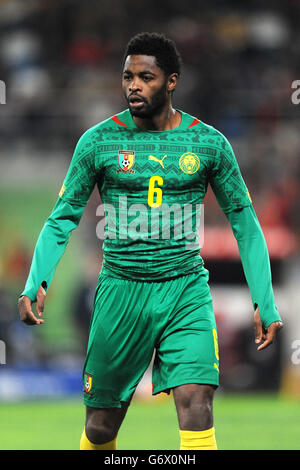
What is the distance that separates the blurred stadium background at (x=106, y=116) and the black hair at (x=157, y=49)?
7.12m

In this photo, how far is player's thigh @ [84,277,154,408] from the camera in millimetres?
4633

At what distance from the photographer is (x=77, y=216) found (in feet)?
15.4

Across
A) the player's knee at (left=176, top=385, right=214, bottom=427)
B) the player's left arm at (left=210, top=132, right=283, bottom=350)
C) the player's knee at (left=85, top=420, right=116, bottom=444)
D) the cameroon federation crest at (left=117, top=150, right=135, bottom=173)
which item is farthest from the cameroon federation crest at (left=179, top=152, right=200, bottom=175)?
the player's knee at (left=85, top=420, right=116, bottom=444)

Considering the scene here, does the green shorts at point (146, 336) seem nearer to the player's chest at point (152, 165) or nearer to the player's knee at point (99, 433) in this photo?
the player's knee at point (99, 433)

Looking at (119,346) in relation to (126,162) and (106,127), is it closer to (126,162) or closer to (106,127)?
(126,162)

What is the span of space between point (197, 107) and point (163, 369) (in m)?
10.5

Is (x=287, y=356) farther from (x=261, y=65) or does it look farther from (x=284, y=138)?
(x=261, y=65)

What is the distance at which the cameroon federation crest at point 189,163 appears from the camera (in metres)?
4.60
